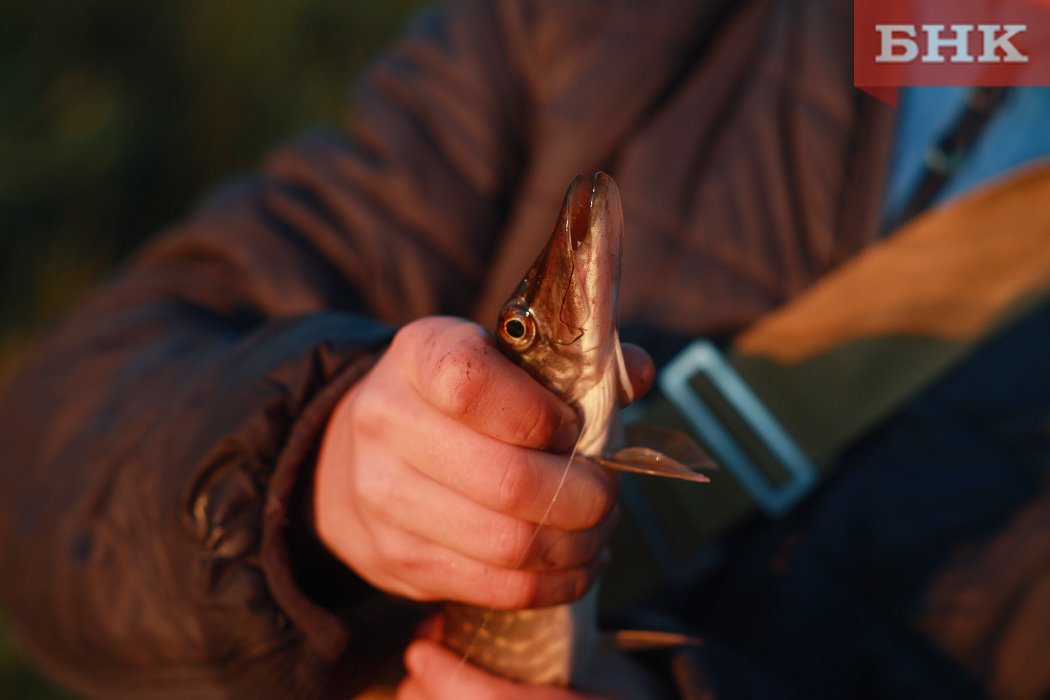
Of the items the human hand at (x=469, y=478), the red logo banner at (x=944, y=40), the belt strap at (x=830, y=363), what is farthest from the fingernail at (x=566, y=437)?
the red logo banner at (x=944, y=40)

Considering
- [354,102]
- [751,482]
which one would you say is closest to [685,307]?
[751,482]

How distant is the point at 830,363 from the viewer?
1.19 m

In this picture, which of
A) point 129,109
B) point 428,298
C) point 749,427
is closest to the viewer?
point 749,427

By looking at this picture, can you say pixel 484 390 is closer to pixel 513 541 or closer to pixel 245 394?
pixel 513 541

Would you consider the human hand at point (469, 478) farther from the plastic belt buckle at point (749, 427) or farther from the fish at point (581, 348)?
the plastic belt buckle at point (749, 427)

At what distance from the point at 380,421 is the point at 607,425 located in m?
0.22

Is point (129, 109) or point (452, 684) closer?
point (452, 684)

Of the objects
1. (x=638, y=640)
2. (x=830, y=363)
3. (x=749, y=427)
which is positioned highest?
(x=830, y=363)

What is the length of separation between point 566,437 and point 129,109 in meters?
2.77

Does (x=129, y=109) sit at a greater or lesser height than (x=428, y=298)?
greater

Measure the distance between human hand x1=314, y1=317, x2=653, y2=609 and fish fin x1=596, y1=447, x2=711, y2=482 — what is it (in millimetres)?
18

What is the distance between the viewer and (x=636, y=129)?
1.30 metres

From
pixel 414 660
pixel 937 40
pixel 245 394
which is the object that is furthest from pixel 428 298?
pixel 937 40

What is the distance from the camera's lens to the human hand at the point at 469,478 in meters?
0.54
